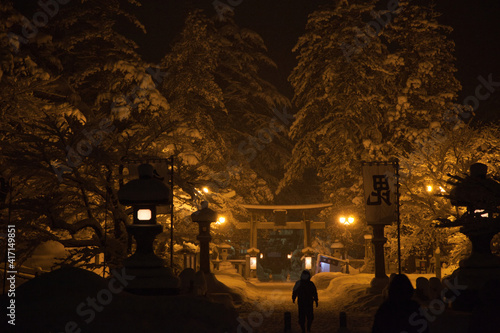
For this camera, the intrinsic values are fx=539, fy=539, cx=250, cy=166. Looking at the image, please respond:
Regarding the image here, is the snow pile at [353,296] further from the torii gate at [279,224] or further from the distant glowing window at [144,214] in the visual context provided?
the torii gate at [279,224]

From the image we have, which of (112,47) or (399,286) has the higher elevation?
(112,47)

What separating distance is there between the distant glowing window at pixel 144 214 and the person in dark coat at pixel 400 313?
34.1 feet

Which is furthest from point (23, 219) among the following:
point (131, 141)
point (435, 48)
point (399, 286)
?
point (435, 48)

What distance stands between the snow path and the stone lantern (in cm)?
238

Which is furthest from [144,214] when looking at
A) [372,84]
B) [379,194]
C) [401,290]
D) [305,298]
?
[372,84]

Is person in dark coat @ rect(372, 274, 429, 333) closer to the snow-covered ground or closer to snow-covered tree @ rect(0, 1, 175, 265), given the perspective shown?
the snow-covered ground

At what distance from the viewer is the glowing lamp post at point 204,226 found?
67.5 feet

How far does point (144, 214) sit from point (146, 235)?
58 centimetres

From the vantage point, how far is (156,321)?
1054 cm

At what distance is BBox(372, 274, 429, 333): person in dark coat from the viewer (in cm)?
520

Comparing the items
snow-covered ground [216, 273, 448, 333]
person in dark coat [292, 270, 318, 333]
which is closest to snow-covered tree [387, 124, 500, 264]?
snow-covered ground [216, 273, 448, 333]

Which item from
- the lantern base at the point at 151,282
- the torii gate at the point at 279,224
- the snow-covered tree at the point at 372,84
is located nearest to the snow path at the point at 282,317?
the lantern base at the point at 151,282

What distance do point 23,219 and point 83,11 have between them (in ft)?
40.1

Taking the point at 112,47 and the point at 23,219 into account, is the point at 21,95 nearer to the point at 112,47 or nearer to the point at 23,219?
the point at 23,219
